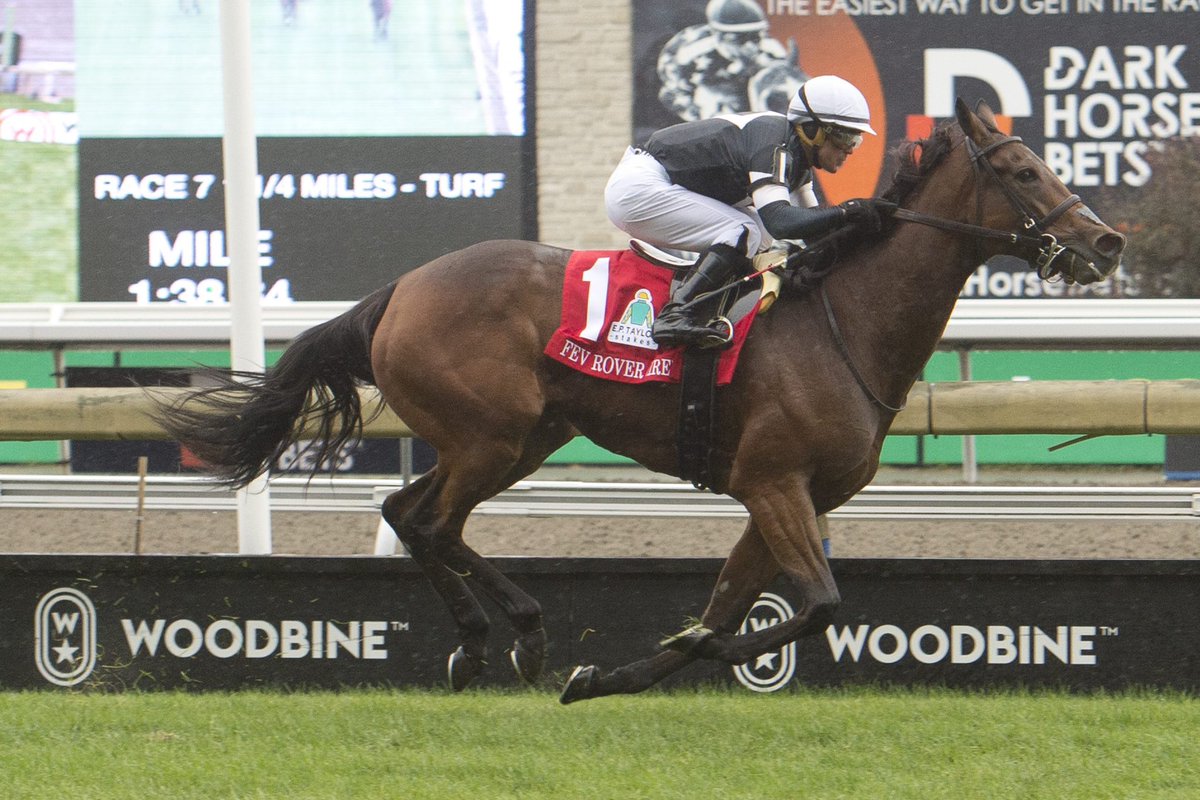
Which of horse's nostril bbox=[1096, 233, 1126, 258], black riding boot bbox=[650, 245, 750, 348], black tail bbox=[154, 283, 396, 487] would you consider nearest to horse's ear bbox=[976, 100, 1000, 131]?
horse's nostril bbox=[1096, 233, 1126, 258]

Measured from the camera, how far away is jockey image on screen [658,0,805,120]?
38.8 feet

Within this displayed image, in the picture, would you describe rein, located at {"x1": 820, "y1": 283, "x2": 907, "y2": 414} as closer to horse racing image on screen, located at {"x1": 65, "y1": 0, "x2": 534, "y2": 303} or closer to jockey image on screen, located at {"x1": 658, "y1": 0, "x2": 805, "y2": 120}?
jockey image on screen, located at {"x1": 658, "y1": 0, "x2": 805, "y2": 120}

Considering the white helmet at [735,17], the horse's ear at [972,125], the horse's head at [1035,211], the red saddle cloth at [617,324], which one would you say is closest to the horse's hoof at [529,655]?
the red saddle cloth at [617,324]

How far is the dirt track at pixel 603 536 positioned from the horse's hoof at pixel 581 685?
9.62 feet

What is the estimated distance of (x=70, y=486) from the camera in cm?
750

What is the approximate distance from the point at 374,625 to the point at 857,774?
1899 millimetres

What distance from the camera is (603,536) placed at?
8141 mm

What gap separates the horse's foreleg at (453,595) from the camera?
15.7 ft

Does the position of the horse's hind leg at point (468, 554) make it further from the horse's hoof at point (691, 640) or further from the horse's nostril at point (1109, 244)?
the horse's nostril at point (1109, 244)

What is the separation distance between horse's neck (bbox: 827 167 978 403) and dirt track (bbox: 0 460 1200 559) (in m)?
3.01

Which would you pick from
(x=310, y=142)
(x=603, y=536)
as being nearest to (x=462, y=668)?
(x=603, y=536)

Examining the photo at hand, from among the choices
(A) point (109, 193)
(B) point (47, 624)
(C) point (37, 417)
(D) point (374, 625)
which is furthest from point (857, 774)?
(A) point (109, 193)

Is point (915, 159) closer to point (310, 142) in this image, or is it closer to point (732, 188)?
point (732, 188)

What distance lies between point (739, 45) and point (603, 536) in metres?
5.27
